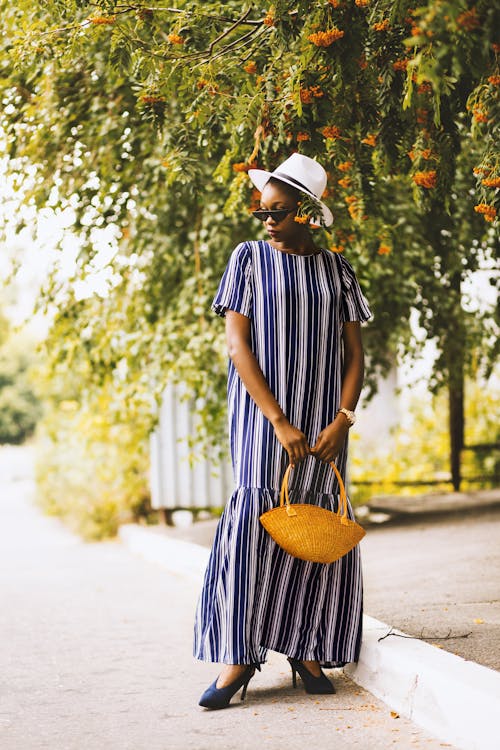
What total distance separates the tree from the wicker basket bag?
133 cm

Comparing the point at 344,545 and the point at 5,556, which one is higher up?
the point at 344,545

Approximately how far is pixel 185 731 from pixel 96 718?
1.56 ft

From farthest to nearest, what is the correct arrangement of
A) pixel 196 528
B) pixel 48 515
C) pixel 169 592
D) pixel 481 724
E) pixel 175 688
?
pixel 48 515, pixel 196 528, pixel 169 592, pixel 175 688, pixel 481 724

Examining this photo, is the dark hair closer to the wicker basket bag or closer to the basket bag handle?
the basket bag handle

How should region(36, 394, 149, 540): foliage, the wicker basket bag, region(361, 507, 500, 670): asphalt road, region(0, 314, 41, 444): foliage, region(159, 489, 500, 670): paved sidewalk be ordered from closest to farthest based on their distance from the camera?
the wicker basket bag
region(361, 507, 500, 670): asphalt road
region(159, 489, 500, 670): paved sidewalk
region(36, 394, 149, 540): foliage
region(0, 314, 41, 444): foliage

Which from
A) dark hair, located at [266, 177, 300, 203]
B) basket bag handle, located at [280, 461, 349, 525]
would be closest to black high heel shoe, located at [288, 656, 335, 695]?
basket bag handle, located at [280, 461, 349, 525]

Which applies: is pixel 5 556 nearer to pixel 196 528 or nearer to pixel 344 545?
pixel 196 528

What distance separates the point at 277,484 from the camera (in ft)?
14.7

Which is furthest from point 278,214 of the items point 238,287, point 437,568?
point 437,568

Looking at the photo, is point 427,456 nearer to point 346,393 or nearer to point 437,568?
point 437,568

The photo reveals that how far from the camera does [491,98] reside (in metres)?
3.98

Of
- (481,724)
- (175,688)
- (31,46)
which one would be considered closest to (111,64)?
(31,46)

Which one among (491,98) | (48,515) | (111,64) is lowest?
(48,515)

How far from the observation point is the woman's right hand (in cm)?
437
